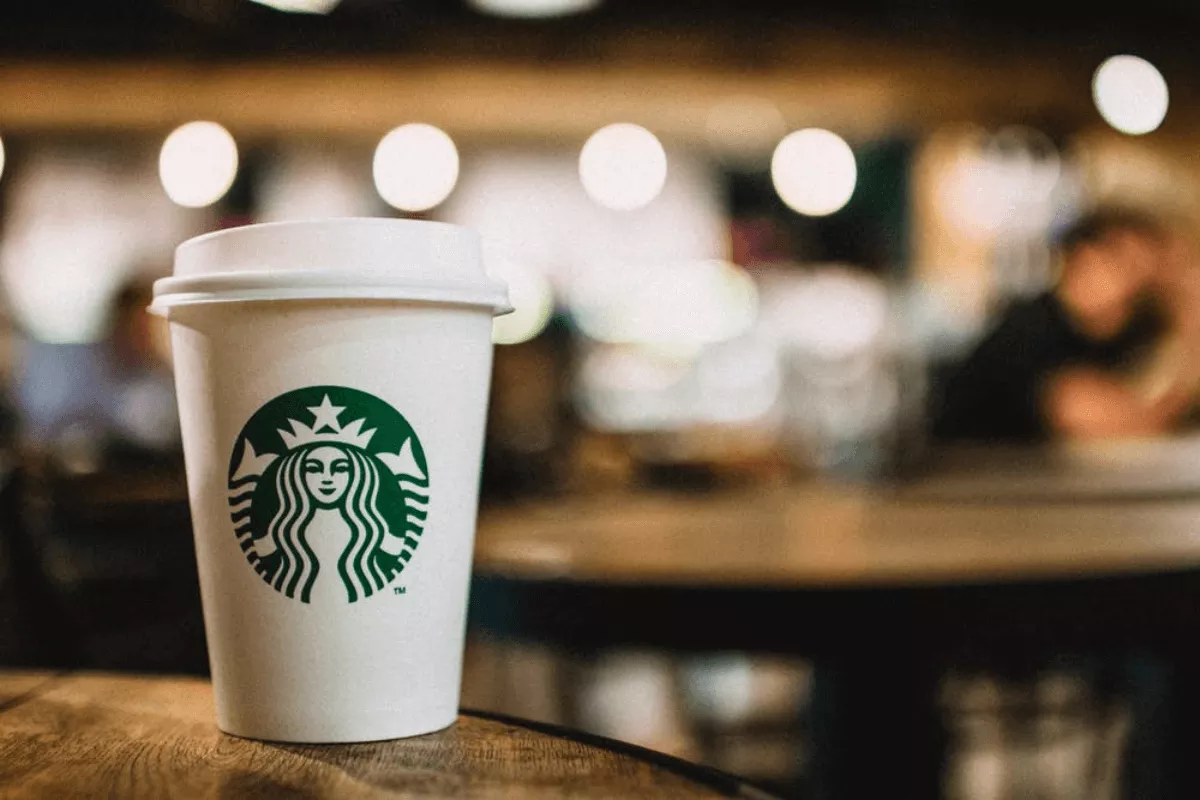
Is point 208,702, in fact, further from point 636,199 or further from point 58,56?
point 58,56

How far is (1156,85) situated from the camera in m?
5.38

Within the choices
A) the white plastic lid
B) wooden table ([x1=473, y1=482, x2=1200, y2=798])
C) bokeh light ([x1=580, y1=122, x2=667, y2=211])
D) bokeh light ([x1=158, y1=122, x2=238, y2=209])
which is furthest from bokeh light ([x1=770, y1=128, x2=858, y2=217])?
the white plastic lid

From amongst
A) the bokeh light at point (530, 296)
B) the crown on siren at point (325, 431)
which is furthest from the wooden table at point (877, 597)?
the bokeh light at point (530, 296)

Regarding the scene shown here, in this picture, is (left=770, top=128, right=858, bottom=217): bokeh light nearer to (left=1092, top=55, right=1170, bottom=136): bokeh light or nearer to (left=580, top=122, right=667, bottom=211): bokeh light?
(left=580, top=122, right=667, bottom=211): bokeh light

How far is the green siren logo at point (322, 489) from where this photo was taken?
0.71 m

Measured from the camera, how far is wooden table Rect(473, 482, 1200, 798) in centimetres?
132

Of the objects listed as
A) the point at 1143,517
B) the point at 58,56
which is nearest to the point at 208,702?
the point at 1143,517

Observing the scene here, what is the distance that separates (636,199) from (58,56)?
3.77 meters

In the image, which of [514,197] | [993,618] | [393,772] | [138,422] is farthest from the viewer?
[514,197]

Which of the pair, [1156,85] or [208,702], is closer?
[208,702]

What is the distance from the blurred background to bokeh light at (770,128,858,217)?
2 cm

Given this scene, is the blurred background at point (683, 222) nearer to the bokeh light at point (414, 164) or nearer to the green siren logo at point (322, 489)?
the bokeh light at point (414, 164)

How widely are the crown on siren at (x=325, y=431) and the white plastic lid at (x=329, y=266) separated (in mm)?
72

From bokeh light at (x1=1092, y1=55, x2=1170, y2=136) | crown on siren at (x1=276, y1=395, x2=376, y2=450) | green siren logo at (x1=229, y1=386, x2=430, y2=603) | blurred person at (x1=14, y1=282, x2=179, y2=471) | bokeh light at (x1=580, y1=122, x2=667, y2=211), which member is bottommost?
blurred person at (x1=14, y1=282, x2=179, y2=471)
